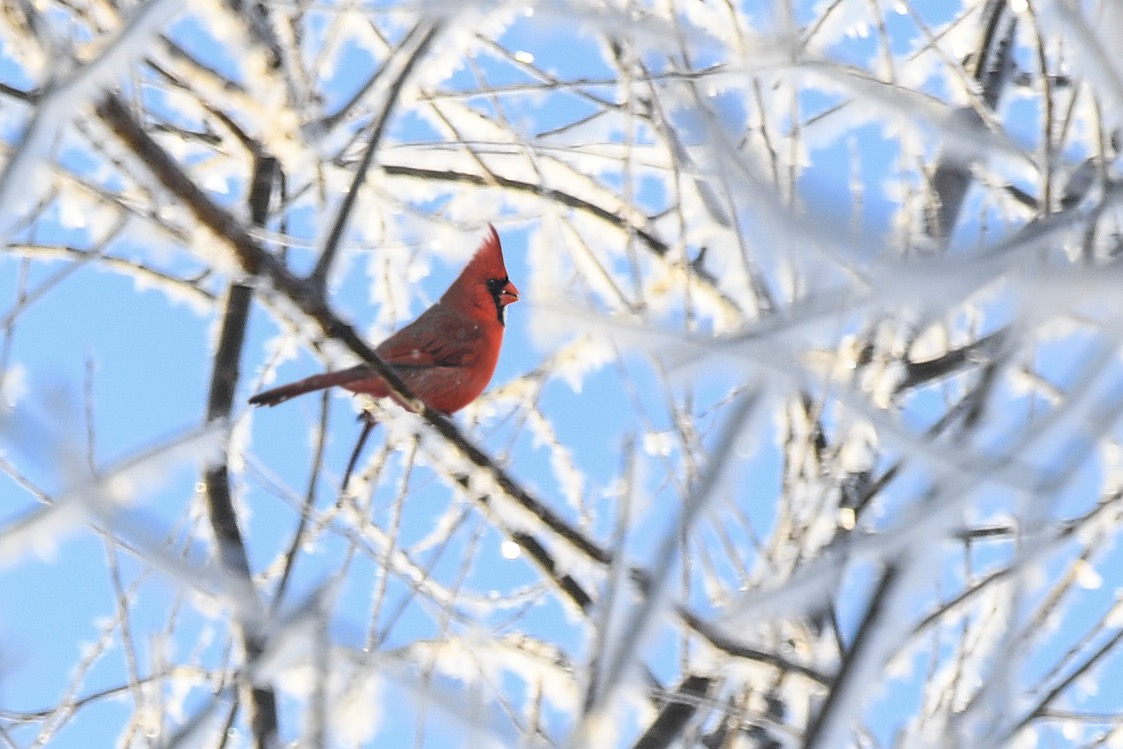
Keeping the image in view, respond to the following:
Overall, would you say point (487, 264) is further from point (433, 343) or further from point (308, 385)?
point (308, 385)

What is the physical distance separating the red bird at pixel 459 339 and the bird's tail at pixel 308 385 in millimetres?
461

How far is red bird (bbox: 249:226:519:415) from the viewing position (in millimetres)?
2893

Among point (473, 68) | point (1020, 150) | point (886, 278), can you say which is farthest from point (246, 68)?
point (886, 278)

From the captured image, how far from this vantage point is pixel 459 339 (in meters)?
3.01

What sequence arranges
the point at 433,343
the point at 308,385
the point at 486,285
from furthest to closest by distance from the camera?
the point at 486,285
the point at 433,343
the point at 308,385

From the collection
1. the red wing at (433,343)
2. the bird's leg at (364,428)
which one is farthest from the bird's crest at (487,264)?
the bird's leg at (364,428)

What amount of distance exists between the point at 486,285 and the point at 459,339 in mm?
366

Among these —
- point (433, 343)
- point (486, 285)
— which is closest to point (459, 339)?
point (433, 343)

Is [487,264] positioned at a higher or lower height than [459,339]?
higher

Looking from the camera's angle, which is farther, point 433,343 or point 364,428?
point 433,343

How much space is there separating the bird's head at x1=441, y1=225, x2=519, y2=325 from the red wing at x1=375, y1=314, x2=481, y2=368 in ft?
0.61

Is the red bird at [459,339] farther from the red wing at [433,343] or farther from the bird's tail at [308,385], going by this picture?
the bird's tail at [308,385]

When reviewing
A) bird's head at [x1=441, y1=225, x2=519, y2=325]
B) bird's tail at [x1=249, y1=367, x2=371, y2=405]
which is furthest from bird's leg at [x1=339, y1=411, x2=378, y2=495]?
bird's head at [x1=441, y1=225, x2=519, y2=325]

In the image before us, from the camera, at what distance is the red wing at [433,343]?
2.84 m
